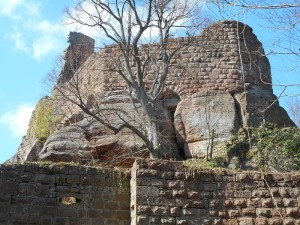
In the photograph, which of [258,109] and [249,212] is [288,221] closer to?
[249,212]

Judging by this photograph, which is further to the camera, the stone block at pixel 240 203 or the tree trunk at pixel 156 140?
the tree trunk at pixel 156 140

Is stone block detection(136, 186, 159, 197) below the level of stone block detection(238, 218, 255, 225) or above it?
above

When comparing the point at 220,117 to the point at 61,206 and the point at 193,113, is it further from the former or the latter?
the point at 61,206

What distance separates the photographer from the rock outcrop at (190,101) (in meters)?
15.0

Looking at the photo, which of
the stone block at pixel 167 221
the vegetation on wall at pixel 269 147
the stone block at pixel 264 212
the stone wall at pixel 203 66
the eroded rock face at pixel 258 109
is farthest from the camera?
the stone wall at pixel 203 66

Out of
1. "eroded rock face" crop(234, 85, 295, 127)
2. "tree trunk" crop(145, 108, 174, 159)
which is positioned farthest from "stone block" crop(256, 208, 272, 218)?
"eroded rock face" crop(234, 85, 295, 127)

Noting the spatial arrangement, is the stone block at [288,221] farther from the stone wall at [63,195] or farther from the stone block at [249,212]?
A: the stone wall at [63,195]

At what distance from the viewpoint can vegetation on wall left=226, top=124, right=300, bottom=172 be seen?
12.7 metres

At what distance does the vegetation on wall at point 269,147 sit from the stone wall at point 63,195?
4.41 meters

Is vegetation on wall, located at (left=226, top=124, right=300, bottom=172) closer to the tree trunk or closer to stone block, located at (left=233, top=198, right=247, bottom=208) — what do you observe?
the tree trunk

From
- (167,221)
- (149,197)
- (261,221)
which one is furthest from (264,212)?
(149,197)

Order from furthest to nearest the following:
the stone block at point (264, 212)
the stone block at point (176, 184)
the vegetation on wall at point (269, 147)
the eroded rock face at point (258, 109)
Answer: the eroded rock face at point (258, 109)
the vegetation on wall at point (269, 147)
the stone block at point (264, 212)
the stone block at point (176, 184)

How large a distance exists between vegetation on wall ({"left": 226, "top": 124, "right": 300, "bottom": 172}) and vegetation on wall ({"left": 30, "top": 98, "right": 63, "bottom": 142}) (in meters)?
6.67

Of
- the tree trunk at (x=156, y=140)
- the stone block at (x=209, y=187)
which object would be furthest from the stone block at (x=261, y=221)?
the tree trunk at (x=156, y=140)
